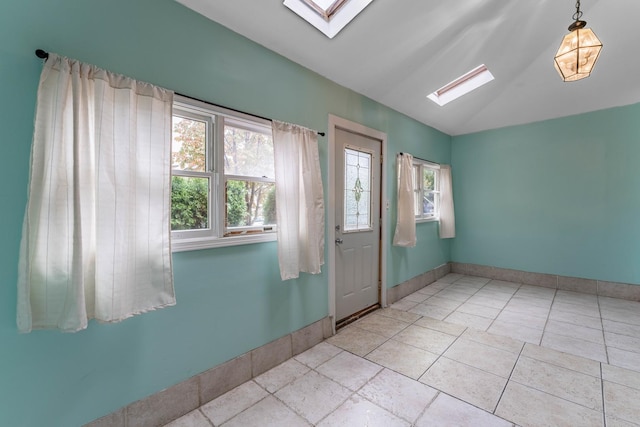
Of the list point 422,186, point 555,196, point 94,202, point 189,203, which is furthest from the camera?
point 422,186

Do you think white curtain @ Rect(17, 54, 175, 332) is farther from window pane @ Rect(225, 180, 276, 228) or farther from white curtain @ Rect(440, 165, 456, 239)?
white curtain @ Rect(440, 165, 456, 239)

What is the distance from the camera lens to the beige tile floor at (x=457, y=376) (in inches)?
67.2

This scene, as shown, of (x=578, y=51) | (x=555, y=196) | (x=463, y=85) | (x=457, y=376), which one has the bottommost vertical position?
(x=457, y=376)

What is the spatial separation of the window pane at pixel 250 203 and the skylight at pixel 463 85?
2.71 meters

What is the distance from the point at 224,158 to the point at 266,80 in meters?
0.75

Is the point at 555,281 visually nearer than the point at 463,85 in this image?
No

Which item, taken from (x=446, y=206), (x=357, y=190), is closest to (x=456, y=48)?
(x=357, y=190)

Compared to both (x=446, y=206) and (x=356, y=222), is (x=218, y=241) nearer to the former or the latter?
(x=356, y=222)

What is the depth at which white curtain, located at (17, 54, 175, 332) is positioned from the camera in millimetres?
1219

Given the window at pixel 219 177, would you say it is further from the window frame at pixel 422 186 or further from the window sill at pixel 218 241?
the window frame at pixel 422 186

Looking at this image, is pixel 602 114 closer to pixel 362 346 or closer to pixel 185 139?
pixel 362 346

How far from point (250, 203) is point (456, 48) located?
8.76 feet

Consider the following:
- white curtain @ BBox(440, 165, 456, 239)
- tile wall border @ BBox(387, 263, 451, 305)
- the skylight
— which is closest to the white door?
tile wall border @ BBox(387, 263, 451, 305)

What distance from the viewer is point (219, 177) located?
6.37 feet
